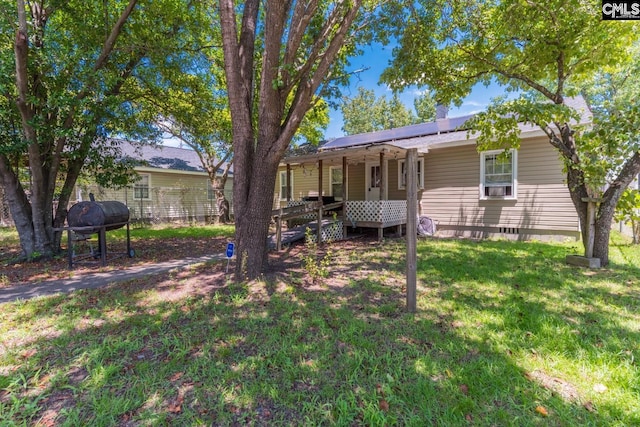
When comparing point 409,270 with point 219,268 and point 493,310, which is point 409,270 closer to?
point 493,310

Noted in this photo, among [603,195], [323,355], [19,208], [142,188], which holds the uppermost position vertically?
[142,188]

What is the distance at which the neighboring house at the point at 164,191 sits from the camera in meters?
15.0

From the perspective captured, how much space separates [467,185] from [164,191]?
48.2 ft

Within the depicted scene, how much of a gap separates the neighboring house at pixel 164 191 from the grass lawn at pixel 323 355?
12547 millimetres

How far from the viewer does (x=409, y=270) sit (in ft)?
11.4

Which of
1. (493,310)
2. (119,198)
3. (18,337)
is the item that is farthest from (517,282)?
(119,198)

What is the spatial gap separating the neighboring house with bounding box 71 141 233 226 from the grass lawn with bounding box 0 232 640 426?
41.2ft

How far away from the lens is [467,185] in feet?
33.2

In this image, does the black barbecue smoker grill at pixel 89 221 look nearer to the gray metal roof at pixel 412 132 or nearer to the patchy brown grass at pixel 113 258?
the patchy brown grass at pixel 113 258

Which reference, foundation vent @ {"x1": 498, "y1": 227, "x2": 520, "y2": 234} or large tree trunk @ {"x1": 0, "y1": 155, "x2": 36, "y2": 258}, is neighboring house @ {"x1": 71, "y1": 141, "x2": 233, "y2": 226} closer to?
large tree trunk @ {"x1": 0, "y1": 155, "x2": 36, "y2": 258}

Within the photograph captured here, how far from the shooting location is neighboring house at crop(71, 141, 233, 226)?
1499 cm

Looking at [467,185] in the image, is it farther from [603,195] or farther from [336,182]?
[336,182]

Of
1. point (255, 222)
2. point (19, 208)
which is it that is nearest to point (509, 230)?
point (255, 222)

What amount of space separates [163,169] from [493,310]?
55.7 feet
